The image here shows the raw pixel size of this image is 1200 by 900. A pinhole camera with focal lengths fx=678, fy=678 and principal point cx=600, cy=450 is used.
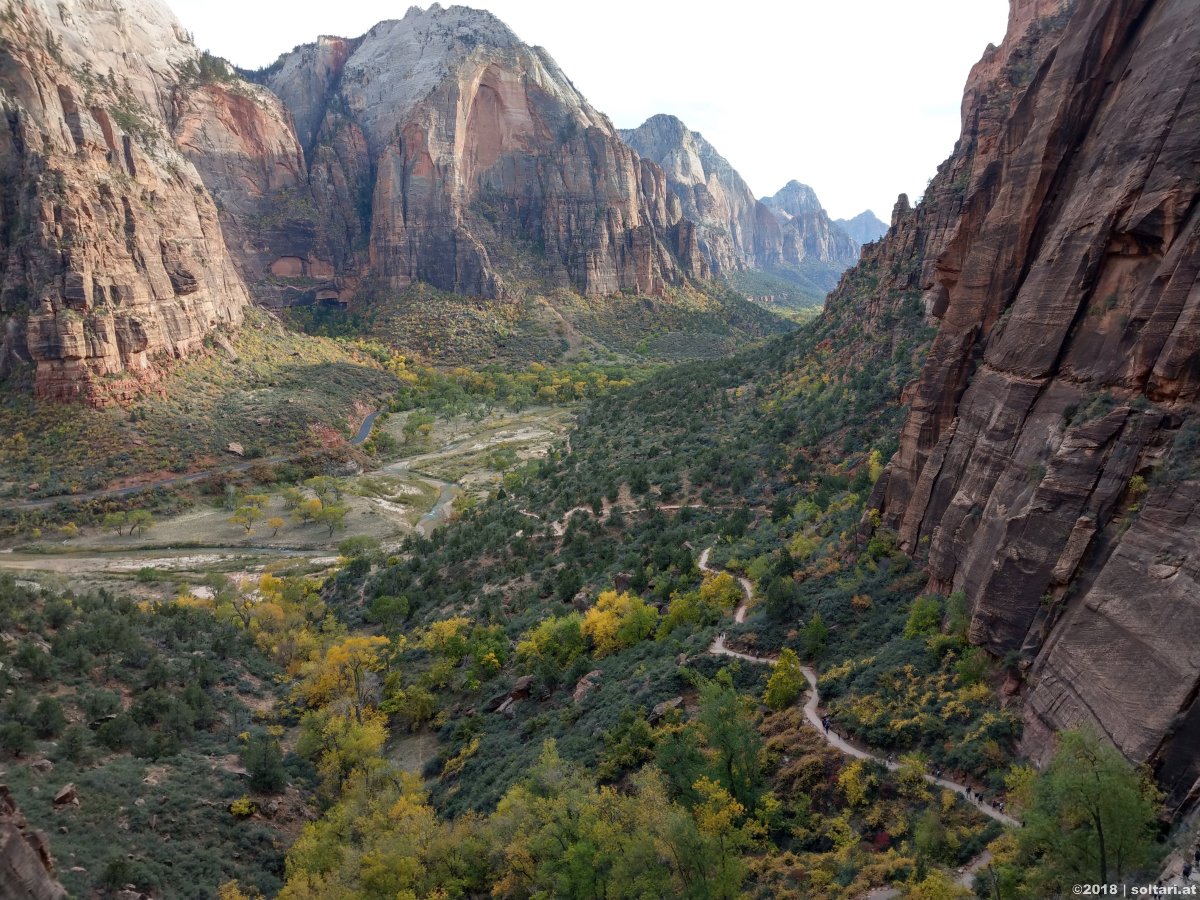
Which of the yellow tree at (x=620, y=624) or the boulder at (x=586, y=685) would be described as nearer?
the boulder at (x=586, y=685)

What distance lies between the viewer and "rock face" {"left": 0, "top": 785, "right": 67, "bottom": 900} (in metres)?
15.0

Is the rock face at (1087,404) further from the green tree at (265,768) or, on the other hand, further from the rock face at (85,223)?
the rock face at (85,223)

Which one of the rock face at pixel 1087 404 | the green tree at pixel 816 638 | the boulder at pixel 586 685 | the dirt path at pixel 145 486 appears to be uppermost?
the rock face at pixel 1087 404

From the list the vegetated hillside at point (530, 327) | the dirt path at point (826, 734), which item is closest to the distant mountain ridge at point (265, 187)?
the vegetated hillside at point (530, 327)

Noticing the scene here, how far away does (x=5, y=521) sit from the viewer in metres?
71.2

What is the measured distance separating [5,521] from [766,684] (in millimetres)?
81465

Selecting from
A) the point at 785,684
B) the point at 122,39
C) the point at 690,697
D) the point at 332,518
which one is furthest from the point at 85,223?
the point at 785,684

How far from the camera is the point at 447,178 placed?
173 meters

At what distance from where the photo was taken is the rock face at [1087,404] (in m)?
16.2

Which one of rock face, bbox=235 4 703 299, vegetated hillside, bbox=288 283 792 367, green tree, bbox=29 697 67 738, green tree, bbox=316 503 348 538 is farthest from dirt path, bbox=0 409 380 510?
rock face, bbox=235 4 703 299

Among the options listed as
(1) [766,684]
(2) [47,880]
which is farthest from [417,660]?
(2) [47,880]

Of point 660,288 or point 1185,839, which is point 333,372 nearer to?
point 660,288

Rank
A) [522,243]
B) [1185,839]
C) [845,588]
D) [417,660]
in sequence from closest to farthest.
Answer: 1. [1185,839]
2. [845,588]
3. [417,660]
4. [522,243]

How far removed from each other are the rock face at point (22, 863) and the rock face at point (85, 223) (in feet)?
273
